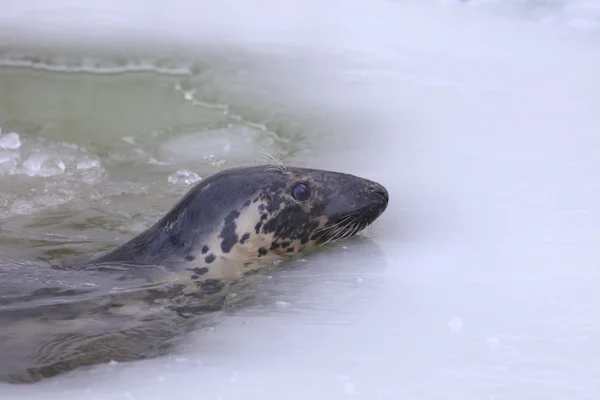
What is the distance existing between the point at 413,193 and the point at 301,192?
488 millimetres

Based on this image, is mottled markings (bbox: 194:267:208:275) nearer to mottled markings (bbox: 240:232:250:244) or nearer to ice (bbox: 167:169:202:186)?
mottled markings (bbox: 240:232:250:244)

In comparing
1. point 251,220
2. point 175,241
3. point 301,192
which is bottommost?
point 175,241

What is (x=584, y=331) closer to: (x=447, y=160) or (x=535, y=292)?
(x=535, y=292)

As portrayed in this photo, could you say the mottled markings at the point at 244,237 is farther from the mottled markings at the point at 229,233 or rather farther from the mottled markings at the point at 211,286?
the mottled markings at the point at 211,286

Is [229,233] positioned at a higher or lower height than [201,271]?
higher

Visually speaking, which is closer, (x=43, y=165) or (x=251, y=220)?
(x=251, y=220)

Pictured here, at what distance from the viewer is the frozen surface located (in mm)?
2289

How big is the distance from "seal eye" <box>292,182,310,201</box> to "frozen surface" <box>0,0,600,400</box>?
0.27m

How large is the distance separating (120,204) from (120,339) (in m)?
1.70

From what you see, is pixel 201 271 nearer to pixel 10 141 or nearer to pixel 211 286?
pixel 211 286

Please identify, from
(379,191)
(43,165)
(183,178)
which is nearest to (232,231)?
(379,191)

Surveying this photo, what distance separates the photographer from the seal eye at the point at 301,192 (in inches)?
141

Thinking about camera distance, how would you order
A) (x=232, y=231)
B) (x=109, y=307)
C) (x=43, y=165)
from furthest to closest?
(x=43, y=165) < (x=232, y=231) < (x=109, y=307)

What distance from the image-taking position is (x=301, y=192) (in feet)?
11.8
